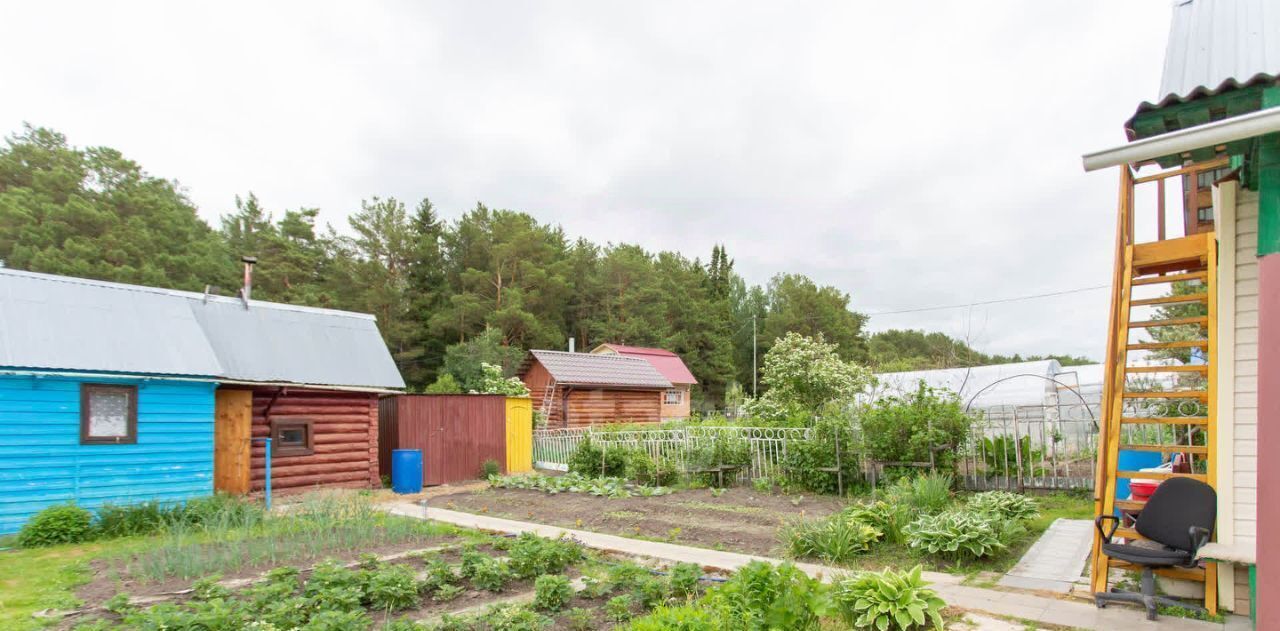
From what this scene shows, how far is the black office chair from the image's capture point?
16.3 feet

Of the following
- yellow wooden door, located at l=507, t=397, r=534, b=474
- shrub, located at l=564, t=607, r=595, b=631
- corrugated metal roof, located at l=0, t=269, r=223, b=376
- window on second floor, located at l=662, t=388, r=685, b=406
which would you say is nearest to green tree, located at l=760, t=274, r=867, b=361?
window on second floor, located at l=662, t=388, r=685, b=406

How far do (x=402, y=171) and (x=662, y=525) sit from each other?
31636 millimetres

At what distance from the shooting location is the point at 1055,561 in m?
6.66

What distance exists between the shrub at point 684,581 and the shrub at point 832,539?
2.06 meters

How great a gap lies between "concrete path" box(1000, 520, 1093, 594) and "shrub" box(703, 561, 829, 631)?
257cm

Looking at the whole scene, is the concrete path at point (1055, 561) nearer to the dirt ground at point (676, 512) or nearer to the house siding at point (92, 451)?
the dirt ground at point (676, 512)

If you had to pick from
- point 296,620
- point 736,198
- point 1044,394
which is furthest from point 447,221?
point 296,620

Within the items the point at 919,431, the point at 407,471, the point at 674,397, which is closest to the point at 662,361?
the point at 674,397

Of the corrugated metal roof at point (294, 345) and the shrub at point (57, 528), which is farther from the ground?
the corrugated metal roof at point (294, 345)

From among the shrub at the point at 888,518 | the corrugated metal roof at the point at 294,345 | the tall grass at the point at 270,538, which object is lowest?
the tall grass at the point at 270,538

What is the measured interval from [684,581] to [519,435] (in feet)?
38.7

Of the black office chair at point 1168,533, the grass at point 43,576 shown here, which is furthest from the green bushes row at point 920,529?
the grass at point 43,576

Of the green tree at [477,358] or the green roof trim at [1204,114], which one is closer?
the green roof trim at [1204,114]

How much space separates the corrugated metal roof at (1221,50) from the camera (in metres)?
3.95
